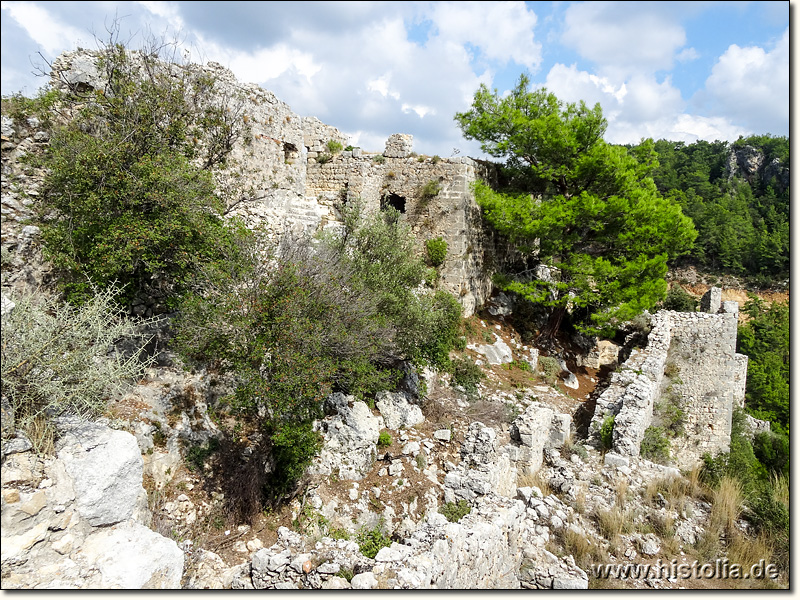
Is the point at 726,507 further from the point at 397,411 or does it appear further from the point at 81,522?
the point at 81,522

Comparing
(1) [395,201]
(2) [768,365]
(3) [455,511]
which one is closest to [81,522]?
(3) [455,511]

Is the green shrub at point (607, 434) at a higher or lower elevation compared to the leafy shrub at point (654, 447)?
higher

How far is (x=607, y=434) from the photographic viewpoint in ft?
32.5

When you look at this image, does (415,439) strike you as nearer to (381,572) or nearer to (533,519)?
(533,519)

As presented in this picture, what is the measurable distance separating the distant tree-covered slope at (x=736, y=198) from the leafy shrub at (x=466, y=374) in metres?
29.8

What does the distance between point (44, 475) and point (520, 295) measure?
14.9 metres

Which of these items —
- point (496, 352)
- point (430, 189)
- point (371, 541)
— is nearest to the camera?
point (371, 541)

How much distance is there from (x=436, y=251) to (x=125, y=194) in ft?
28.8

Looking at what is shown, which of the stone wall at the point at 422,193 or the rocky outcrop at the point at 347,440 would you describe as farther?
the stone wall at the point at 422,193

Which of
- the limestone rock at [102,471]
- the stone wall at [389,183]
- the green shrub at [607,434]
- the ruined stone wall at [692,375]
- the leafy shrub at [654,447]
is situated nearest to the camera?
the limestone rock at [102,471]

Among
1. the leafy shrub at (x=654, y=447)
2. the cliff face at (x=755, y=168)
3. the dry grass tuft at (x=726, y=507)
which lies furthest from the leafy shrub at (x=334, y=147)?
the cliff face at (x=755, y=168)

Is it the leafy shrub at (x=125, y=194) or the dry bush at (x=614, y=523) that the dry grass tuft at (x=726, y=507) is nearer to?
the dry bush at (x=614, y=523)

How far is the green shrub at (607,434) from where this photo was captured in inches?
386

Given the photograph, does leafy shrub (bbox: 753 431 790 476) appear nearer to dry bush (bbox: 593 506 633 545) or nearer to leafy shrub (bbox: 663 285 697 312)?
leafy shrub (bbox: 663 285 697 312)
